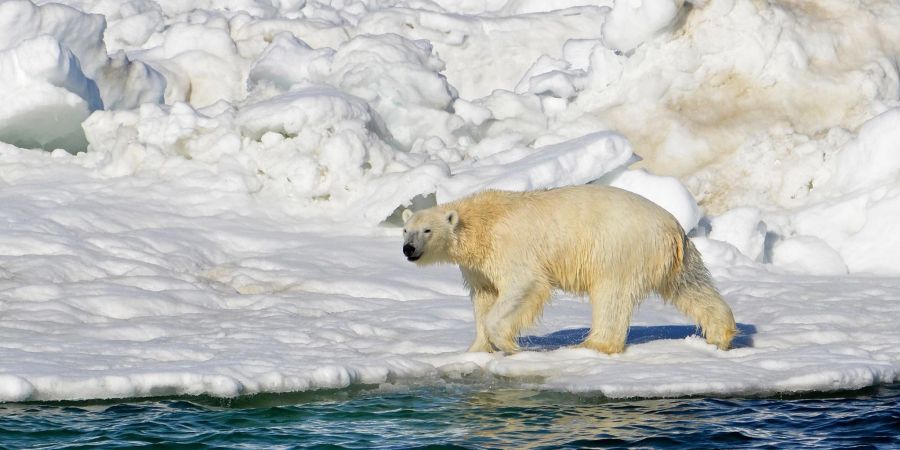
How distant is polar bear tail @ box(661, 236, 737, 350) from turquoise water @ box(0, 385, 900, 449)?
114cm

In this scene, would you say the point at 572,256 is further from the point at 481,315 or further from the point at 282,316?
the point at 282,316

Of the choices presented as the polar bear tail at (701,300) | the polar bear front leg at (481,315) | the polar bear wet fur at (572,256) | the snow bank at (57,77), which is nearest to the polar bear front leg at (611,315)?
the polar bear wet fur at (572,256)

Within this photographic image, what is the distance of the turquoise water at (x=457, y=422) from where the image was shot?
6.45 meters

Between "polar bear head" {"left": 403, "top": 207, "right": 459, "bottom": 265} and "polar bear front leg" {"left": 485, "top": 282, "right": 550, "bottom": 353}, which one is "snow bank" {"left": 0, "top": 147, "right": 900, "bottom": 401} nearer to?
"polar bear front leg" {"left": 485, "top": 282, "right": 550, "bottom": 353}

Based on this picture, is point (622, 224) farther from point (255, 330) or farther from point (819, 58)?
point (819, 58)

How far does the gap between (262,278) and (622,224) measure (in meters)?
4.32

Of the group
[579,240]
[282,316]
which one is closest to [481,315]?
[579,240]

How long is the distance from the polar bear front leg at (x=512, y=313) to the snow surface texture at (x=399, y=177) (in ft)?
0.57

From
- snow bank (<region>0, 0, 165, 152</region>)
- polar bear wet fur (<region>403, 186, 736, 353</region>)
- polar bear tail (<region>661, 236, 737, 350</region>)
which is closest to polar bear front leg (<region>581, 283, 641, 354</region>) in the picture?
polar bear wet fur (<region>403, 186, 736, 353</region>)

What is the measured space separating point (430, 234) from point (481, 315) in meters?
0.74

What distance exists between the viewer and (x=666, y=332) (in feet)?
30.9

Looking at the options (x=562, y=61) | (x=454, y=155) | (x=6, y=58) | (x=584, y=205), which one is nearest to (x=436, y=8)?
(x=562, y=61)

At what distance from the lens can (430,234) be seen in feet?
27.0

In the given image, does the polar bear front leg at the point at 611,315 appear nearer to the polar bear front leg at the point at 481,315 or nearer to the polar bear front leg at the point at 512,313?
the polar bear front leg at the point at 512,313
